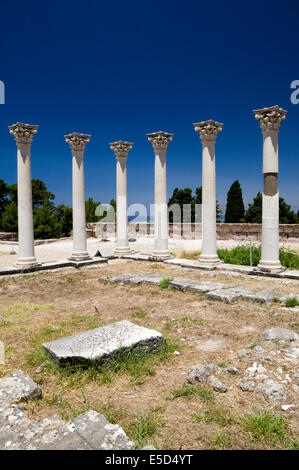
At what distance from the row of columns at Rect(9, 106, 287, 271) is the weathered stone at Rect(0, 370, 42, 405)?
10236mm

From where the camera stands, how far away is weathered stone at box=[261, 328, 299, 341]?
20.8ft

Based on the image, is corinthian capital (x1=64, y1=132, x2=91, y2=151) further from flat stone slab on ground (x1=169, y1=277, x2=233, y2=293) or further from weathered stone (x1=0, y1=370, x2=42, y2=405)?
weathered stone (x1=0, y1=370, x2=42, y2=405)

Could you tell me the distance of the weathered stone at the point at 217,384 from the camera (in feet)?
14.9

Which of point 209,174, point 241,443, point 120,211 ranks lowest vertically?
point 241,443

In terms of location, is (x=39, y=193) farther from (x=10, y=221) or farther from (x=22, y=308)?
(x=22, y=308)

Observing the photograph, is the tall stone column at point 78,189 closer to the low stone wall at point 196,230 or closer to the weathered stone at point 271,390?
the weathered stone at point 271,390

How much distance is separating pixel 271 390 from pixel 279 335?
2.20 m

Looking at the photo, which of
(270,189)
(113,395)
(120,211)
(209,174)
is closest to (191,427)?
(113,395)

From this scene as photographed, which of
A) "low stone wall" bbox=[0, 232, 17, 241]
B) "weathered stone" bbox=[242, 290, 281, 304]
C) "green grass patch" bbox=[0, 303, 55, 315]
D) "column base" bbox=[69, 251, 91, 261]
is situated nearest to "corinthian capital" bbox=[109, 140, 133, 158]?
"column base" bbox=[69, 251, 91, 261]
